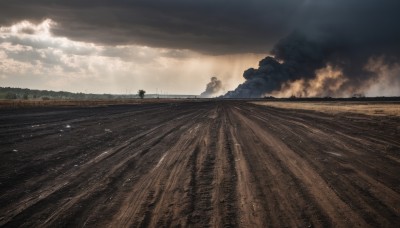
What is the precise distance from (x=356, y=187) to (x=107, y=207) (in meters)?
5.09

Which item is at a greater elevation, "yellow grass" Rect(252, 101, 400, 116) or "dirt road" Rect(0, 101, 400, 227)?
"yellow grass" Rect(252, 101, 400, 116)

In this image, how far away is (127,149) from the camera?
39.6 ft

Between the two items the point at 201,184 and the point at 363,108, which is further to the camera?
the point at 363,108

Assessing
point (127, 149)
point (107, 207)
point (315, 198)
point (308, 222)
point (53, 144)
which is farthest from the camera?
point (53, 144)

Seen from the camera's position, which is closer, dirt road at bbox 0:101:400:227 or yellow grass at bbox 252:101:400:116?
dirt road at bbox 0:101:400:227

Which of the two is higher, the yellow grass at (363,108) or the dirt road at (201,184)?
the yellow grass at (363,108)

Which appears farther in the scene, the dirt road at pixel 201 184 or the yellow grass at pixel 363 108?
the yellow grass at pixel 363 108

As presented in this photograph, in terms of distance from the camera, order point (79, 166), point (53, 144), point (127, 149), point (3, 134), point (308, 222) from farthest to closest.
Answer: point (3, 134), point (53, 144), point (127, 149), point (79, 166), point (308, 222)

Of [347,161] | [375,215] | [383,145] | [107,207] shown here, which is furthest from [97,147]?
[383,145]

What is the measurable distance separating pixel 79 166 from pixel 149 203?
405 centimetres

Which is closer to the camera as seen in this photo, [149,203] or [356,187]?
[149,203]

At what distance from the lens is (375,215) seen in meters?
5.40

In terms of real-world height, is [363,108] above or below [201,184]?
above

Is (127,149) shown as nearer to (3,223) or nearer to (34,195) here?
(34,195)
